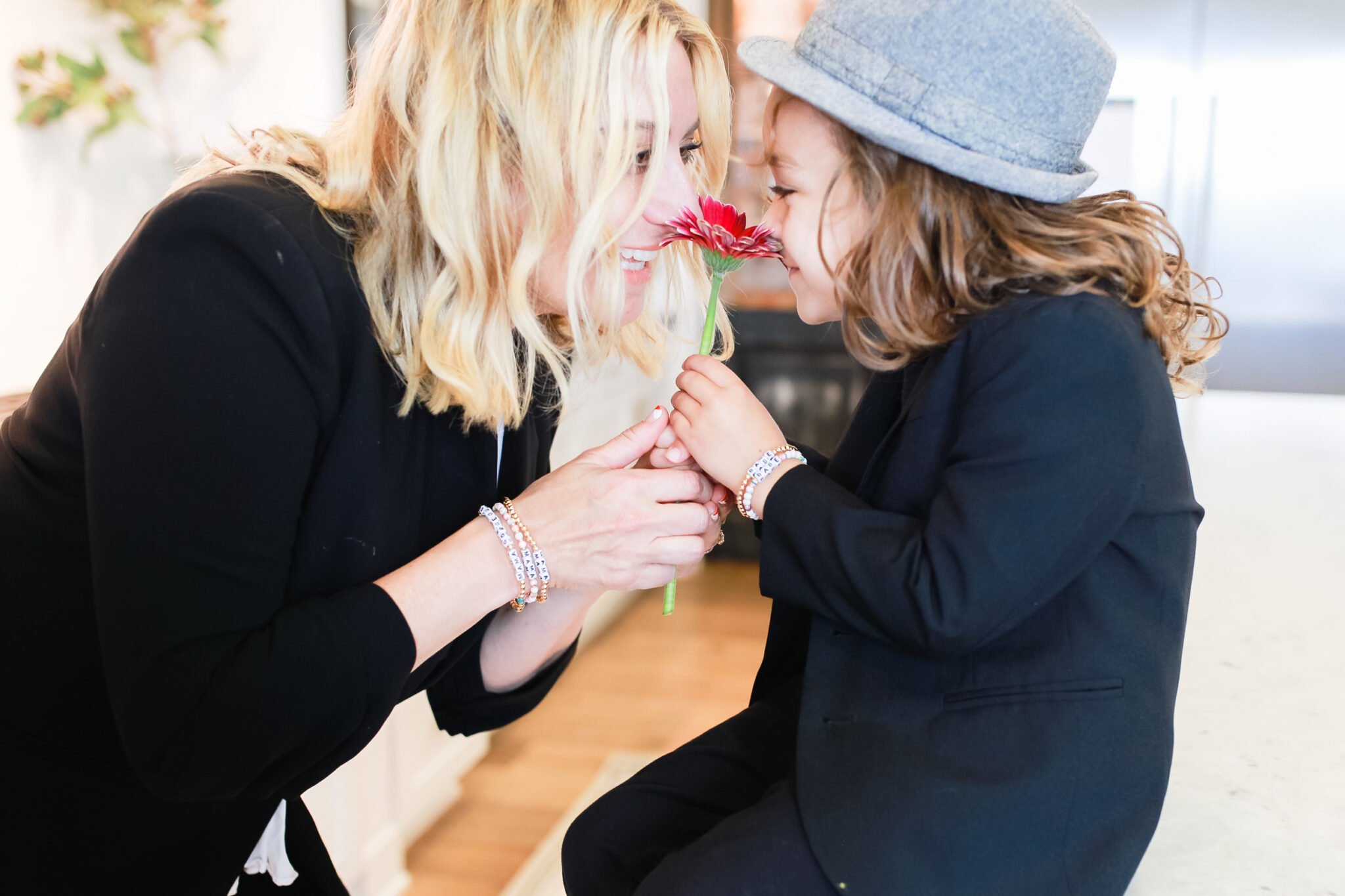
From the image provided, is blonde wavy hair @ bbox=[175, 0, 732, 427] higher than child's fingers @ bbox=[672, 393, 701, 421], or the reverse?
blonde wavy hair @ bbox=[175, 0, 732, 427]

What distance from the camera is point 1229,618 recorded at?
1468 millimetres

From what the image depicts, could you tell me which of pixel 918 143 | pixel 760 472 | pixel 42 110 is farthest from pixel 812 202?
pixel 42 110

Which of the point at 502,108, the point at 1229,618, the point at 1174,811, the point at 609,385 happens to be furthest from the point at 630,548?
the point at 609,385

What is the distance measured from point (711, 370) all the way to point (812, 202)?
0.63 ft

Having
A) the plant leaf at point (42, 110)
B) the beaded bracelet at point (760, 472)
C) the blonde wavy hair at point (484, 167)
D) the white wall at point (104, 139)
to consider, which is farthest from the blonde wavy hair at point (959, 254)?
the plant leaf at point (42, 110)

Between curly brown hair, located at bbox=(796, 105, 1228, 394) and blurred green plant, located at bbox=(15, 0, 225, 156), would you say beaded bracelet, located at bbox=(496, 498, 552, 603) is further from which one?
blurred green plant, located at bbox=(15, 0, 225, 156)

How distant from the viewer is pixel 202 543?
3.05 feet

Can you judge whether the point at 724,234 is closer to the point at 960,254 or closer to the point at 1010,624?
the point at 960,254

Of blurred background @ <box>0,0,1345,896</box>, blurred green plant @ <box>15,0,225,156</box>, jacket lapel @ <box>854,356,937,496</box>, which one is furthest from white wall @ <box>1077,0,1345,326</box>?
jacket lapel @ <box>854,356,937,496</box>

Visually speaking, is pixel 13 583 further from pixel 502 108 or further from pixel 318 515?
pixel 502 108

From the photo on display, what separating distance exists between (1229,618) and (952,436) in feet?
2.49

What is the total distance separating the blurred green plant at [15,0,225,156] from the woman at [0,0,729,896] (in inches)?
24.1

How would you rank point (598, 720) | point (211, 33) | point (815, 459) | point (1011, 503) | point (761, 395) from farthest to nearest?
point (761, 395), point (598, 720), point (211, 33), point (815, 459), point (1011, 503)

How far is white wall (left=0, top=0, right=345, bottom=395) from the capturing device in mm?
1561
